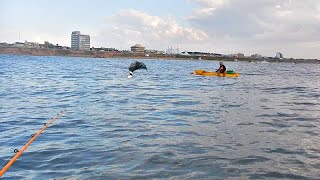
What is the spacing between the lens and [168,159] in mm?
A: 10523

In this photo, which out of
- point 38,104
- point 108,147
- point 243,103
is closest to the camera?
point 108,147

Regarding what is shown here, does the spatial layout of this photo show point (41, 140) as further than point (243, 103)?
No

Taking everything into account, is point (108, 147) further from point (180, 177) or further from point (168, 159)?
point (180, 177)

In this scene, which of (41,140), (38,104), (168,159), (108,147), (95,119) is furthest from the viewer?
(38,104)

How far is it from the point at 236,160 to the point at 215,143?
1.97 m

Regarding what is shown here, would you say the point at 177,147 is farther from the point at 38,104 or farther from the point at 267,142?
the point at 38,104

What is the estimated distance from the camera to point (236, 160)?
34.6 ft

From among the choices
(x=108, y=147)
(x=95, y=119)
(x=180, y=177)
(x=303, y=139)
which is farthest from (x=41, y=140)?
(x=303, y=139)

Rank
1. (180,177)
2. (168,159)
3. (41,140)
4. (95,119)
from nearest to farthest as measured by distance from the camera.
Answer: (180,177) → (168,159) → (41,140) → (95,119)

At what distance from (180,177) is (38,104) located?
14.9 m

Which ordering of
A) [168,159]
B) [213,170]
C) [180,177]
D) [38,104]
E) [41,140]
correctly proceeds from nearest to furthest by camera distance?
[180,177] → [213,170] → [168,159] → [41,140] → [38,104]

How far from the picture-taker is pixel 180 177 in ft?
29.8

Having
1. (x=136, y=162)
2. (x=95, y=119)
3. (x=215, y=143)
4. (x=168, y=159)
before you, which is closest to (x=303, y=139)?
(x=215, y=143)

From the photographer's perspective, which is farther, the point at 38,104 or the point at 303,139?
the point at 38,104
